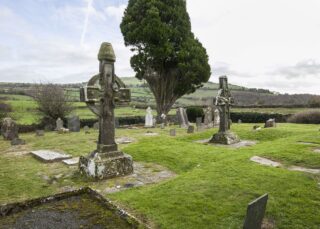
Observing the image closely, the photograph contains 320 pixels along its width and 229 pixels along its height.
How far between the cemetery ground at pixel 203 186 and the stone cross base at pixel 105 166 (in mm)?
283

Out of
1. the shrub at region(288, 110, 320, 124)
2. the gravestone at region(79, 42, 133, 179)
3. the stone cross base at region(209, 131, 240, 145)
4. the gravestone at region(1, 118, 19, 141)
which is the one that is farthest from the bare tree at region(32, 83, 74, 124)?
the shrub at region(288, 110, 320, 124)

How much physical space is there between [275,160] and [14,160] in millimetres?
9059

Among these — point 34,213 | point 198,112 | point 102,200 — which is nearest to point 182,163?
point 102,200

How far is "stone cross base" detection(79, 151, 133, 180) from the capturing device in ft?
24.9

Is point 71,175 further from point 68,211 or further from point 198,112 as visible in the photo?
point 198,112

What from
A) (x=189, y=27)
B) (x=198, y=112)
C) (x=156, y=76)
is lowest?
(x=198, y=112)

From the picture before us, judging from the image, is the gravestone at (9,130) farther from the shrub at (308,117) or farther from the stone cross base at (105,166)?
the shrub at (308,117)

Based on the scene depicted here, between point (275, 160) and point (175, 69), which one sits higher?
point (175, 69)

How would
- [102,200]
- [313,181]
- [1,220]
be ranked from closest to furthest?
[1,220] → [102,200] → [313,181]

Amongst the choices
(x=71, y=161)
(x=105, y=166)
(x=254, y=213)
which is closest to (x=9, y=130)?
(x=71, y=161)

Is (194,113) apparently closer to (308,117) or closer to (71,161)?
(308,117)

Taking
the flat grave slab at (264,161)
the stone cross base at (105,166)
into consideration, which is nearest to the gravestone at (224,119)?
the flat grave slab at (264,161)

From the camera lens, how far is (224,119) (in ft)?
44.4

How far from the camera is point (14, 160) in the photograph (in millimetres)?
10273
